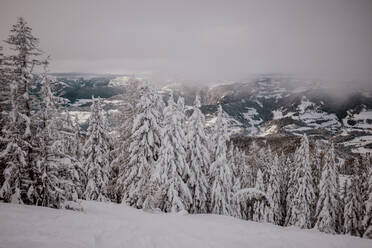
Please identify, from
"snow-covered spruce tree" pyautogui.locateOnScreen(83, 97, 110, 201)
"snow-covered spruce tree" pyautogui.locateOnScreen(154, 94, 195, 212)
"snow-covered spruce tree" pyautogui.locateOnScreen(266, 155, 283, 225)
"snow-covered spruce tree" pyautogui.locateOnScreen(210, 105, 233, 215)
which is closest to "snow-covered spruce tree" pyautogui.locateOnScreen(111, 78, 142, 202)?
"snow-covered spruce tree" pyautogui.locateOnScreen(83, 97, 110, 201)

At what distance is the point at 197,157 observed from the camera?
23.2 metres

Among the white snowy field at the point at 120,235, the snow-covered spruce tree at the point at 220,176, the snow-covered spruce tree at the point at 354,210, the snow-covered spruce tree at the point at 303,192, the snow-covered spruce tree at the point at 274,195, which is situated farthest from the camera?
the snow-covered spruce tree at the point at 274,195

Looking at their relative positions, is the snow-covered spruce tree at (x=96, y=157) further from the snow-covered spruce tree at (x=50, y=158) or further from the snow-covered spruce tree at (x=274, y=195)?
the snow-covered spruce tree at (x=274, y=195)

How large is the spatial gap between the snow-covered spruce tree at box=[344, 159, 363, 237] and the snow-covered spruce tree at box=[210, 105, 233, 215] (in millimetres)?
22165

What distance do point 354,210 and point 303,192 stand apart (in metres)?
7.76

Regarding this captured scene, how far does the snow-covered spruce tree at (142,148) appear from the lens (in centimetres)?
2031

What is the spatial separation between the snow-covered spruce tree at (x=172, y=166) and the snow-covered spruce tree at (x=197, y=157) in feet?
5.67

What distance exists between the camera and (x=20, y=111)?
11703 millimetres

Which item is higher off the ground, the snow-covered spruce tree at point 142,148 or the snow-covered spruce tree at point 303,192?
the snow-covered spruce tree at point 142,148

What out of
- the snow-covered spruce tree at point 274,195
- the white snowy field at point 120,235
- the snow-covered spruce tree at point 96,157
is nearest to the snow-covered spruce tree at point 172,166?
the snow-covered spruce tree at point 96,157

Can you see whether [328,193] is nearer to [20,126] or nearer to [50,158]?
[50,158]

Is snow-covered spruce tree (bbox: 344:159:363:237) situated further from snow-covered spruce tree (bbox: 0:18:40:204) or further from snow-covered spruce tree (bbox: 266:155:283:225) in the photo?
snow-covered spruce tree (bbox: 0:18:40:204)

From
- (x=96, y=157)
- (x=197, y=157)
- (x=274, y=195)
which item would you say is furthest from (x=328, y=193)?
(x=96, y=157)

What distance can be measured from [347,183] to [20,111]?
44381 millimetres
